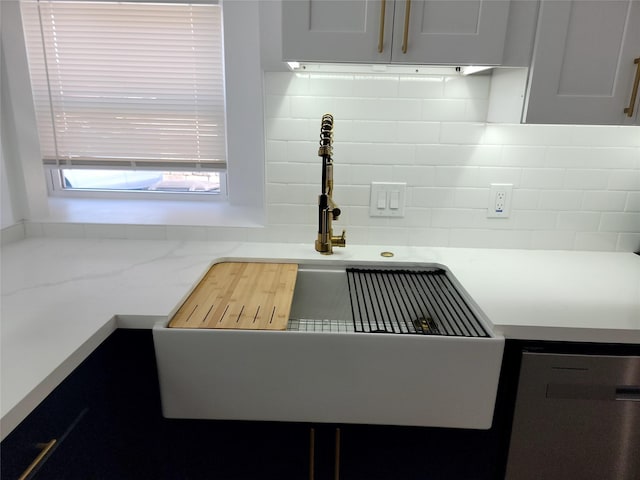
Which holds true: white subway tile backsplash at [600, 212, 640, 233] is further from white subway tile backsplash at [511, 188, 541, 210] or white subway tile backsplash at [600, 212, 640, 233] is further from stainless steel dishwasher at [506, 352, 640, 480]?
stainless steel dishwasher at [506, 352, 640, 480]

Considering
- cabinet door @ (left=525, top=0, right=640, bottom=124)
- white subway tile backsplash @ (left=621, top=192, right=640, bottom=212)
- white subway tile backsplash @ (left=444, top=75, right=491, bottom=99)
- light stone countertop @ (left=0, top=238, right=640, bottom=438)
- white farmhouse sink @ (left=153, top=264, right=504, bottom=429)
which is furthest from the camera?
white subway tile backsplash @ (left=621, top=192, right=640, bottom=212)

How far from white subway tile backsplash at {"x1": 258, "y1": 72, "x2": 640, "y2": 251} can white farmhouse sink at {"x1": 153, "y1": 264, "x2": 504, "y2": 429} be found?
664mm

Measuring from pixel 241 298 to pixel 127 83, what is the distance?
1.09 m

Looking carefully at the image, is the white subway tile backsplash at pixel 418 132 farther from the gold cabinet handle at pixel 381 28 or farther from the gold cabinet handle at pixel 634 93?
the gold cabinet handle at pixel 634 93

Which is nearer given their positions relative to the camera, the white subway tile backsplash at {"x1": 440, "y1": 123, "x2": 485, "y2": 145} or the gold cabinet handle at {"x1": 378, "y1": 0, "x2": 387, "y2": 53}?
the gold cabinet handle at {"x1": 378, "y1": 0, "x2": 387, "y2": 53}

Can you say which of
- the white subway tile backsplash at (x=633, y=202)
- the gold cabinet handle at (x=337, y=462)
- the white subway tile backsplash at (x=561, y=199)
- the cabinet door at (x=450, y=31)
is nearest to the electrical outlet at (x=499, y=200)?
the white subway tile backsplash at (x=561, y=199)

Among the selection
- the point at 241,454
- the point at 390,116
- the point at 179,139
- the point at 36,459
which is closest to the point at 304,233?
the point at 390,116

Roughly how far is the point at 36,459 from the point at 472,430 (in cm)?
100

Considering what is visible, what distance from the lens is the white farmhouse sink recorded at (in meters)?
1.06

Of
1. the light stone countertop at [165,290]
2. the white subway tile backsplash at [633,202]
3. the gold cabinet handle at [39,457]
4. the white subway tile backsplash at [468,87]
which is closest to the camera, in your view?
the gold cabinet handle at [39,457]

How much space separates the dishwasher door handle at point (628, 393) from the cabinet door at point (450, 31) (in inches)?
36.2

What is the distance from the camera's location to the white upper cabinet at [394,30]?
3.77ft

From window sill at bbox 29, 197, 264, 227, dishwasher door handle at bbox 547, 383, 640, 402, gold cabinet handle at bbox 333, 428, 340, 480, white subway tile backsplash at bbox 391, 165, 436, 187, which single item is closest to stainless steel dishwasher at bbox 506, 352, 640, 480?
dishwasher door handle at bbox 547, 383, 640, 402

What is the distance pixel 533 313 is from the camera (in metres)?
1.15
